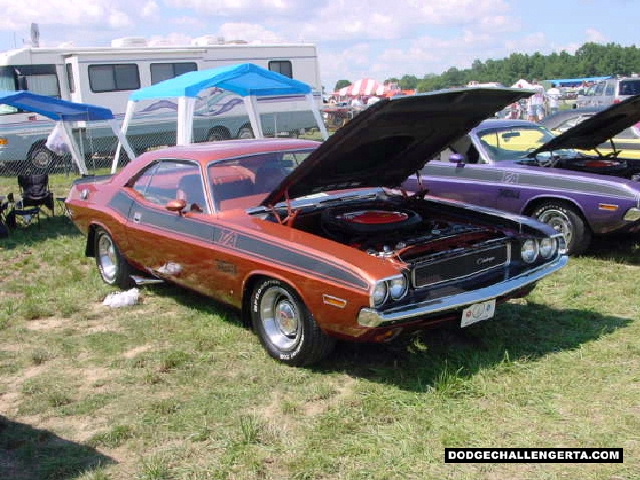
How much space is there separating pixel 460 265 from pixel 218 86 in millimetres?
11076

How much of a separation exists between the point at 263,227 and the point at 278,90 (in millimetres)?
10841

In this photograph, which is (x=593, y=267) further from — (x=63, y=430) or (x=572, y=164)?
(x=63, y=430)

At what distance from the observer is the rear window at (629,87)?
2328 cm

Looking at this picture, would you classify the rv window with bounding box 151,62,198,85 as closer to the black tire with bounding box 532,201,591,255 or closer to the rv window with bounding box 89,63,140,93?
the rv window with bounding box 89,63,140,93

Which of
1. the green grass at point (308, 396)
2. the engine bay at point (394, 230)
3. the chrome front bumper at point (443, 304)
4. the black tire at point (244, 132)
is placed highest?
the black tire at point (244, 132)

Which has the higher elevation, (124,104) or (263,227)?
(124,104)

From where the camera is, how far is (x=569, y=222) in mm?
6734

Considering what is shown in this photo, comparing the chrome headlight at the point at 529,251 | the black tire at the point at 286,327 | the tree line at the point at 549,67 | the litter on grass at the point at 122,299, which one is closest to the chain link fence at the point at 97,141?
the litter on grass at the point at 122,299

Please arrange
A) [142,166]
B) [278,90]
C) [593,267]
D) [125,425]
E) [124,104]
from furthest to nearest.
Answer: [124,104] → [278,90] → [593,267] → [142,166] → [125,425]

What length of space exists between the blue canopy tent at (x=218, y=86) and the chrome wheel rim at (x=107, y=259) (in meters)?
7.44

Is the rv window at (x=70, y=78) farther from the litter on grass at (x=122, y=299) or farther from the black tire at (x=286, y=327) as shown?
the black tire at (x=286, y=327)

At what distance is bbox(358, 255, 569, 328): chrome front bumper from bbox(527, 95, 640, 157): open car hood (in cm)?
304

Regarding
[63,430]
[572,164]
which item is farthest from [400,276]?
[572,164]

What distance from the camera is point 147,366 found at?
4602 millimetres
